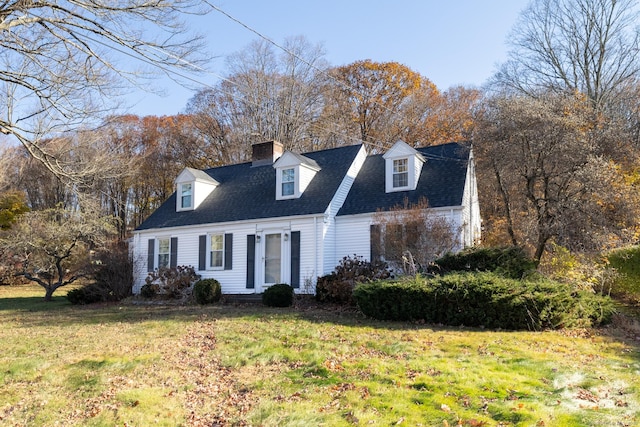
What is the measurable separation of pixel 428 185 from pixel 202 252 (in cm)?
911

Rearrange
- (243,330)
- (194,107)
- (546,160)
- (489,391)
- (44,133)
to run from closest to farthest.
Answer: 1. (489,391)
2. (44,133)
3. (243,330)
4. (546,160)
5. (194,107)

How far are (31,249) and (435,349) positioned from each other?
58.0 feet

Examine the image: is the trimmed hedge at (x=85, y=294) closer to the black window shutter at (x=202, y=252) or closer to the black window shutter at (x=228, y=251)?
the black window shutter at (x=202, y=252)

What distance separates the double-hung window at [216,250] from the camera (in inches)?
762

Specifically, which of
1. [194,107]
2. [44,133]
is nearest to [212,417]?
[44,133]

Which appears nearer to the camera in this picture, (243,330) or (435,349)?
(435,349)

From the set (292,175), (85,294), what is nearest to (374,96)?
(292,175)

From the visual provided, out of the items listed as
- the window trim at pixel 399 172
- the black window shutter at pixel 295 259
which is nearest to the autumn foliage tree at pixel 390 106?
the window trim at pixel 399 172

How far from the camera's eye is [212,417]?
581 centimetres

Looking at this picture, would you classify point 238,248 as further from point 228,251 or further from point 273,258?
point 273,258

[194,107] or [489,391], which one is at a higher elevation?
[194,107]

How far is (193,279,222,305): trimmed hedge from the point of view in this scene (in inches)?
680

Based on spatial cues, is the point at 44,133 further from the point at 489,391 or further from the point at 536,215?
the point at 536,215

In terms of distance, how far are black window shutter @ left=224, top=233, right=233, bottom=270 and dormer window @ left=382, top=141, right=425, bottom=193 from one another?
20.5 feet
